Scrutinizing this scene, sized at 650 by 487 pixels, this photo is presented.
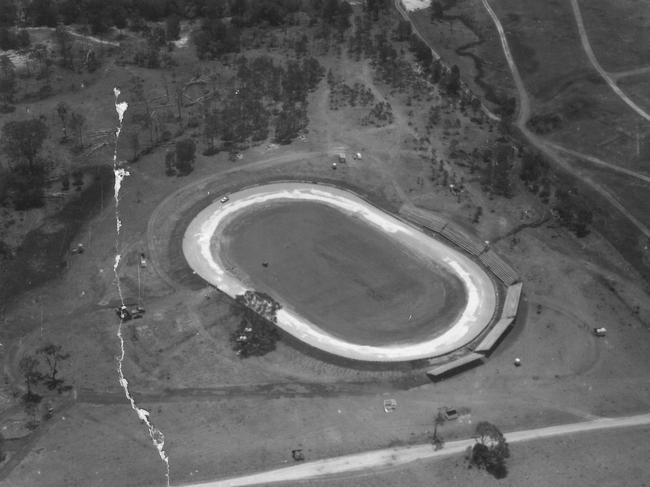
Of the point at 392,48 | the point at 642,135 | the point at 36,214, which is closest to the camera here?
the point at 36,214

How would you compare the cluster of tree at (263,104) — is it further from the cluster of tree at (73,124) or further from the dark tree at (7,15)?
the dark tree at (7,15)

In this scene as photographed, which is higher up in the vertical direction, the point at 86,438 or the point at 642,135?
the point at 642,135

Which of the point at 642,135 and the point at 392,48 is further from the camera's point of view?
the point at 392,48

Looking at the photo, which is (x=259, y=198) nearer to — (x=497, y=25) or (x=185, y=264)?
(x=185, y=264)

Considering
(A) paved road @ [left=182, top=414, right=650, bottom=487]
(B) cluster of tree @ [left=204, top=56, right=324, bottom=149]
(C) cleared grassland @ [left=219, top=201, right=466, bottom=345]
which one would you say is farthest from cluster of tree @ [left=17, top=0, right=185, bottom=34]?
(A) paved road @ [left=182, top=414, right=650, bottom=487]

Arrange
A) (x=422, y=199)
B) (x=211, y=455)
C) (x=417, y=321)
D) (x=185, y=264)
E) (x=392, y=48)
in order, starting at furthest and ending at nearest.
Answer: (x=392, y=48)
(x=422, y=199)
(x=185, y=264)
(x=417, y=321)
(x=211, y=455)

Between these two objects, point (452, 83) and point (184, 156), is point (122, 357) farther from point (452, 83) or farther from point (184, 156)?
point (452, 83)

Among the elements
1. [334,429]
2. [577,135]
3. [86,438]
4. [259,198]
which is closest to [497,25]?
[577,135]
